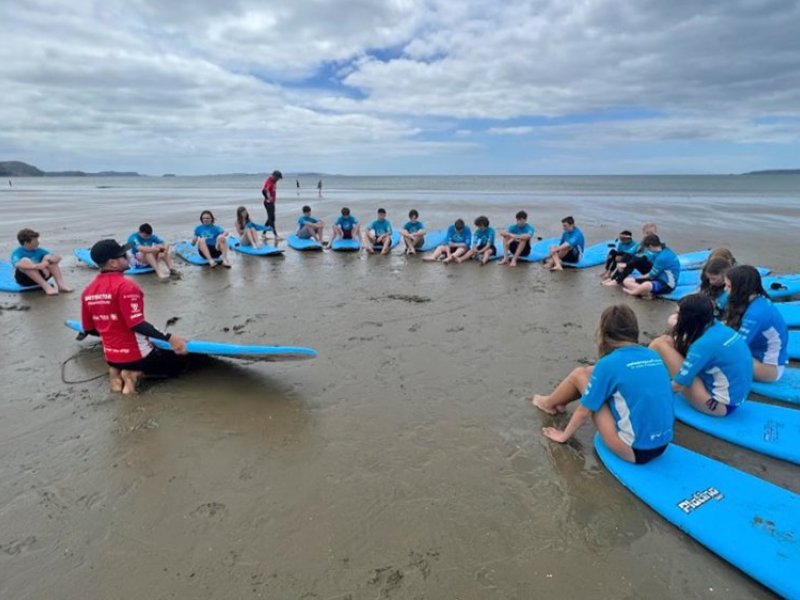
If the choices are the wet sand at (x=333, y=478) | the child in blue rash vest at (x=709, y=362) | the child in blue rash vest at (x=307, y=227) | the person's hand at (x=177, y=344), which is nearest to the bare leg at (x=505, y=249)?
the wet sand at (x=333, y=478)

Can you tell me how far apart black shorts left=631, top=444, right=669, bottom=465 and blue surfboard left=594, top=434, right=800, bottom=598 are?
4 cm

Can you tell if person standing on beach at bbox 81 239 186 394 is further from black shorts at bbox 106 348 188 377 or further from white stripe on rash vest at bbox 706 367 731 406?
white stripe on rash vest at bbox 706 367 731 406

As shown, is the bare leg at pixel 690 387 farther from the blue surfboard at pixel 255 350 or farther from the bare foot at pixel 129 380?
the bare foot at pixel 129 380

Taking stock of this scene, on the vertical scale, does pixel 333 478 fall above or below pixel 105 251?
below

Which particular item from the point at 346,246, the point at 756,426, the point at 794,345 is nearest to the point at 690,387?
the point at 756,426

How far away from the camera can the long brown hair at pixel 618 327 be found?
3.20 meters

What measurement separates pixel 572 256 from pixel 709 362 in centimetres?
691

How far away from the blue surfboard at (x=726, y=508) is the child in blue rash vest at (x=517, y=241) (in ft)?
25.2

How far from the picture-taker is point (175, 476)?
3287 millimetres

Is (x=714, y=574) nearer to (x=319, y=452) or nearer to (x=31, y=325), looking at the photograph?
(x=319, y=452)

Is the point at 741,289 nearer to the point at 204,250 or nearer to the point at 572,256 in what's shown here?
the point at 572,256

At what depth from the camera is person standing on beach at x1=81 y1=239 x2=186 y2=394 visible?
4.30m

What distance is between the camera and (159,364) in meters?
4.71

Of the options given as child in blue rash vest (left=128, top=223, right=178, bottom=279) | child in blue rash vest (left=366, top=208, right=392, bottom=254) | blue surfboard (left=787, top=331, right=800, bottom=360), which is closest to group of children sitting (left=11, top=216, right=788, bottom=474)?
blue surfboard (left=787, top=331, right=800, bottom=360)
